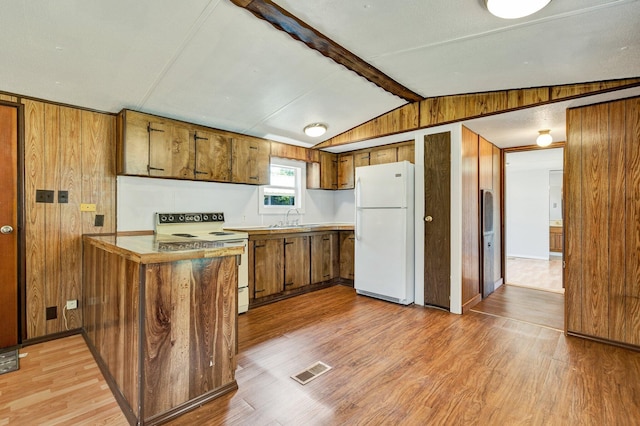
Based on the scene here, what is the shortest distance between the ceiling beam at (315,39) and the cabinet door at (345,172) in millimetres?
1953

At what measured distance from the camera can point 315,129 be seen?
402cm

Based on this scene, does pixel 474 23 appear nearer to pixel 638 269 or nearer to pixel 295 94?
pixel 295 94

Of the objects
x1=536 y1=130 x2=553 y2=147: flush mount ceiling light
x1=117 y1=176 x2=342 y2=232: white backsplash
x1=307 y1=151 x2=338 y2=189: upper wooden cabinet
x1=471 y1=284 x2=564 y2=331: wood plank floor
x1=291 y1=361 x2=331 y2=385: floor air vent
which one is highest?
x1=536 y1=130 x2=553 y2=147: flush mount ceiling light

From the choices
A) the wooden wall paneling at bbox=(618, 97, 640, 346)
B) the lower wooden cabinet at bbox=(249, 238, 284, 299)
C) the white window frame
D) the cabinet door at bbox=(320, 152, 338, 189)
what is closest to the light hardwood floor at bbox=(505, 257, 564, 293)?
the wooden wall paneling at bbox=(618, 97, 640, 346)

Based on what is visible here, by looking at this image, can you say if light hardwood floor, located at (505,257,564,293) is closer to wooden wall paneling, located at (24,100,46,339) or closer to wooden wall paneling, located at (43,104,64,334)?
wooden wall paneling, located at (43,104,64,334)

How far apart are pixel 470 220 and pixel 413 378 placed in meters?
2.31

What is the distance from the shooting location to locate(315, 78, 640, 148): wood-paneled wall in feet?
Result: 8.77

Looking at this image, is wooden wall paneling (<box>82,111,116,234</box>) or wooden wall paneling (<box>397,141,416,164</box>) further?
wooden wall paneling (<box>397,141,416,164</box>)

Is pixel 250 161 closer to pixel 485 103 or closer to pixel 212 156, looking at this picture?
pixel 212 156

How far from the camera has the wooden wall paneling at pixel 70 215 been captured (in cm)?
293

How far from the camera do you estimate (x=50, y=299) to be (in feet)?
9.50

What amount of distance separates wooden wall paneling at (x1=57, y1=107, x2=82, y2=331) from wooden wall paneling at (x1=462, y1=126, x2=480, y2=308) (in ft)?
13.4

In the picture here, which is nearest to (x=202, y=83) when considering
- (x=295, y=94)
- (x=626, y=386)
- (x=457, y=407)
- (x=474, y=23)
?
(x=295, y=94)

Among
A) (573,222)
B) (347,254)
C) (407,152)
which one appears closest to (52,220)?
(347,254)
